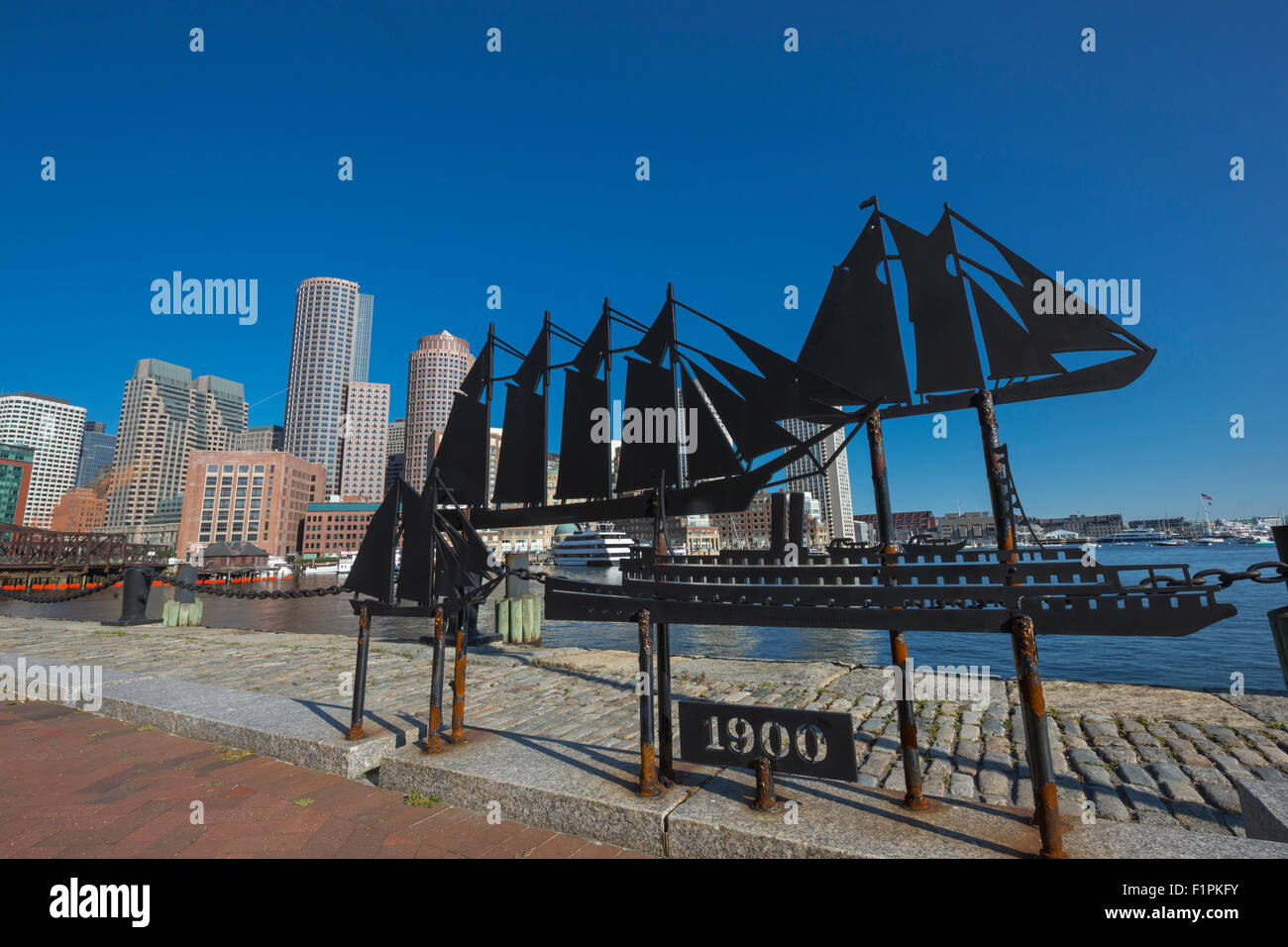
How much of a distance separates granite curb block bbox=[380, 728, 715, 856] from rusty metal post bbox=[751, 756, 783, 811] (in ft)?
1.86

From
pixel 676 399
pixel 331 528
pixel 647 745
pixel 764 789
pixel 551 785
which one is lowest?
pixel 551 785

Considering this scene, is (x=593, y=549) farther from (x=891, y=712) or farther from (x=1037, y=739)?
(x=1037, y=739)

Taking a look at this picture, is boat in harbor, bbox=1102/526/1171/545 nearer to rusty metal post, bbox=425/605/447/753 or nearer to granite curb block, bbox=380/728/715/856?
granite curb block, bbox=380/728/715/856

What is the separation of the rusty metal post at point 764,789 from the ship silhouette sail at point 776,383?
304 cm

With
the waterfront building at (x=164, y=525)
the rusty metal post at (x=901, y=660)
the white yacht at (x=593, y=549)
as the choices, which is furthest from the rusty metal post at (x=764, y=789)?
the waterfront building at (x=164, y=525)

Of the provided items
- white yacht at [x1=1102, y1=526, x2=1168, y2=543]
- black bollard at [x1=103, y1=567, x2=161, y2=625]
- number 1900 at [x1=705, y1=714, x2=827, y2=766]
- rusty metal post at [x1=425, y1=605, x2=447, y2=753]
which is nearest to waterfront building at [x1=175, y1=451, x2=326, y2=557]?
black bollard at [x1=103, y1=567, x2=161, y2=625]

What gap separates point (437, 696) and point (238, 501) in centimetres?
16141

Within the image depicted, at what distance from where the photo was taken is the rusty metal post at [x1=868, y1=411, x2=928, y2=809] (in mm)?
3758

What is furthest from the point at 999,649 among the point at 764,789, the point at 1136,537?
the point at 1136,537

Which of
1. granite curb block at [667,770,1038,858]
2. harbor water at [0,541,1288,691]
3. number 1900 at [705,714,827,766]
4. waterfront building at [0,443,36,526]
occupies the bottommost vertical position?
harbor water at [0,541,1288,691]

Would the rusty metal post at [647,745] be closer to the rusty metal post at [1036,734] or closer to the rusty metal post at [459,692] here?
the rusty metal post at [459,692]

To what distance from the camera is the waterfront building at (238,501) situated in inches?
5290

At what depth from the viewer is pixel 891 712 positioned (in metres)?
7.64
